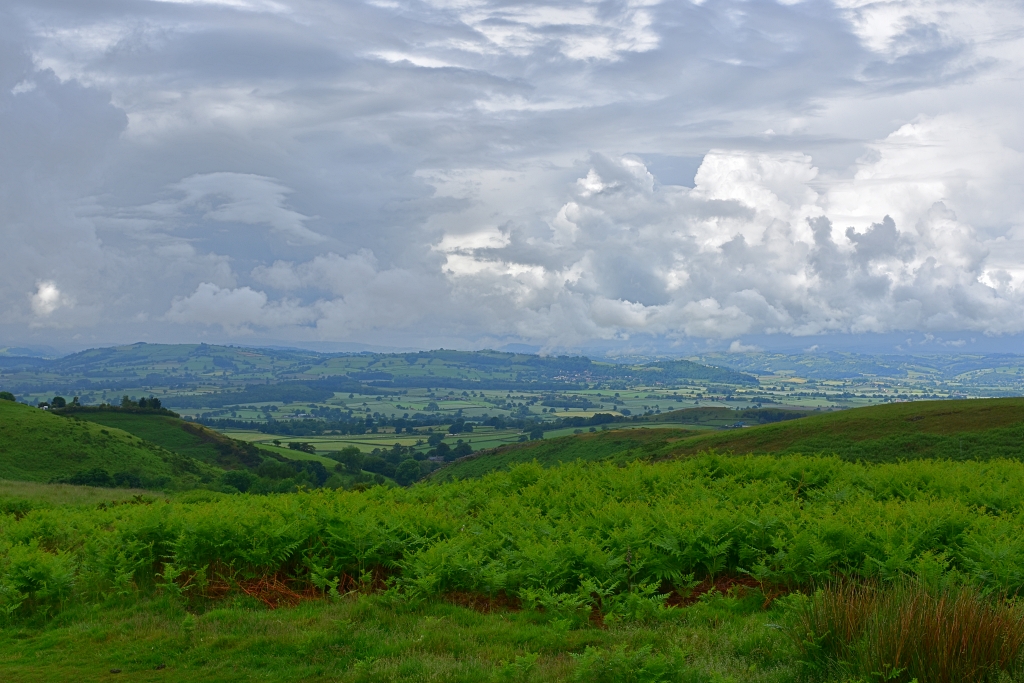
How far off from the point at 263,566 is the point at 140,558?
8.06 ft

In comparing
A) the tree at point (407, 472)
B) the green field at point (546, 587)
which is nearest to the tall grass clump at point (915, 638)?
the green field at point (546, 587)

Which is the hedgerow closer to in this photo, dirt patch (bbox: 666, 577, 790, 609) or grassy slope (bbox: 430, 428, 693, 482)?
dirt patch (bbox: 666, 577, 790, 609)

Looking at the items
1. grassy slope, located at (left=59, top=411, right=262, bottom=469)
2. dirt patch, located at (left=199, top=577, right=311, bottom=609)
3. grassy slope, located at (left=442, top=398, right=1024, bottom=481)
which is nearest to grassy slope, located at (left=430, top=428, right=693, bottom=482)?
grassy slope, located at (left=442, top=398, right=1024, bottom=481)

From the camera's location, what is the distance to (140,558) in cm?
1473

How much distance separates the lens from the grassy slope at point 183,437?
151 m

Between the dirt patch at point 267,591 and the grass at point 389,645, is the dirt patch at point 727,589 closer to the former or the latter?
the grass at point 389,645

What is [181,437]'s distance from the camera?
15975 centimetres

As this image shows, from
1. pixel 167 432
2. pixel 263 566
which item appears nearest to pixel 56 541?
pixel 263 566

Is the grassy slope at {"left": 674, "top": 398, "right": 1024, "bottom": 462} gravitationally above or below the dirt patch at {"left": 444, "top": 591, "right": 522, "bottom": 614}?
below

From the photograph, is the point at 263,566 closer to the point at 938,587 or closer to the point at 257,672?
the point at 257,672

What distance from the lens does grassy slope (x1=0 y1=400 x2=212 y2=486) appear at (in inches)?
4192

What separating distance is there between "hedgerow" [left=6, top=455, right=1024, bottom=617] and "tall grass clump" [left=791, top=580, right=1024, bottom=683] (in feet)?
7.42

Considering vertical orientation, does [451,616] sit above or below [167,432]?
above

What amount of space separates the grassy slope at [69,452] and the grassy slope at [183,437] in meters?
21.6
